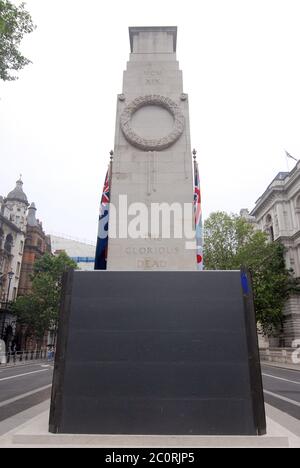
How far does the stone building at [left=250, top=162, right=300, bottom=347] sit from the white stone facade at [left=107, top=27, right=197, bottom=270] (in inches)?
1695

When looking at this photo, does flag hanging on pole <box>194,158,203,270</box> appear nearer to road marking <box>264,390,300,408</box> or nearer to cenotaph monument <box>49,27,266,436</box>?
cenotaph monument <box>49,27,266,436</box>

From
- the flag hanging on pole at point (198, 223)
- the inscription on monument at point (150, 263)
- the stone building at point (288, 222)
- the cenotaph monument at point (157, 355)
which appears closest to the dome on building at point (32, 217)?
the stone building at point (288, 222)

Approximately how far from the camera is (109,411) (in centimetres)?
610

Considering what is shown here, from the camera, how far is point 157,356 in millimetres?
6500

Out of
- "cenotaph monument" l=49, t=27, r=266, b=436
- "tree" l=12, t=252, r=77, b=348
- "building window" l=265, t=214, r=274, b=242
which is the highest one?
"building window" l=265, t=214, r=274, b=242

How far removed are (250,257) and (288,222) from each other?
13.8 meters

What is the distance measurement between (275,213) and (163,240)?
5007 centimetres

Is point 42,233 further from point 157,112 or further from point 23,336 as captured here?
Result: point 157,112

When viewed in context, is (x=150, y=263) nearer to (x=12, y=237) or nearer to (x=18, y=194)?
(x=12, y=237)

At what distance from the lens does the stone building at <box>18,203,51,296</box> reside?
190ft

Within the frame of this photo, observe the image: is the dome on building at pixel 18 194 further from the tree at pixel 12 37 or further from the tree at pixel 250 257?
the tree at pixel 12 37

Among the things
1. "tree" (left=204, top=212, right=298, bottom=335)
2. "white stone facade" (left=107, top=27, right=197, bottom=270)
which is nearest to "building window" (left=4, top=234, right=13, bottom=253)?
"tree" (left=204, top=212, right=298, bottom=335)
